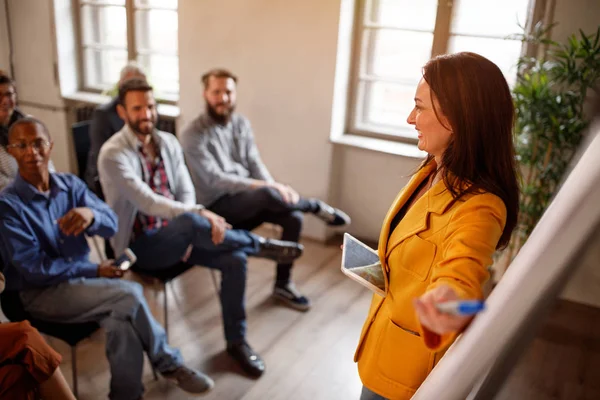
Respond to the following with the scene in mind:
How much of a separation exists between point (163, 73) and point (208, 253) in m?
2.57

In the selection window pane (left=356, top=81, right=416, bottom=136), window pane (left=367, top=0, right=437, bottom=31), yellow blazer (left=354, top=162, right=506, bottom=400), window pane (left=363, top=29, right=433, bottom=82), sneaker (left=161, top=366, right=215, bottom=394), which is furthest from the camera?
window pane (left=356, top=81, right=416, bottom=136)

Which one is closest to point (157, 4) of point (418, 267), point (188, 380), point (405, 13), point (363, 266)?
point (405, 13)

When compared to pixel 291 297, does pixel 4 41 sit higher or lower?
higher

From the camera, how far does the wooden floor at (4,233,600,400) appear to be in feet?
7.73

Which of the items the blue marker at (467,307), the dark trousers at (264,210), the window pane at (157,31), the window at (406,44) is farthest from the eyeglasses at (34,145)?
the window pane at (157,31)

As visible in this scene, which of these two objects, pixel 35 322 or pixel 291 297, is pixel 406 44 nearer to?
pixel 291 297

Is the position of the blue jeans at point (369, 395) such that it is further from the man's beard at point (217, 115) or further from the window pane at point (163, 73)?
the window pane at point (163, 73)

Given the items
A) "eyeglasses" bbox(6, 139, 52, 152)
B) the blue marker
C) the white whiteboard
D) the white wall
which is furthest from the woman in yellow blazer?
the white wall

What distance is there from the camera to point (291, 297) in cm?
305

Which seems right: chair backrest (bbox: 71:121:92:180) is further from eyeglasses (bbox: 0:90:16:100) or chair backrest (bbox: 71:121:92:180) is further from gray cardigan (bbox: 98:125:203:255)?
gray cardigan (bbox: 98:125:203:255)

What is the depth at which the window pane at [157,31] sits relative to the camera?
449 centimetres

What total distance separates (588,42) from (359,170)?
1615 mm

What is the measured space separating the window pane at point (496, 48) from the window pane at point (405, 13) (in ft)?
0.65

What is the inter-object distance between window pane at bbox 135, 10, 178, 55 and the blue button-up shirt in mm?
2619
